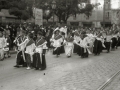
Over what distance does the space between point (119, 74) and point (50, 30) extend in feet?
43.1

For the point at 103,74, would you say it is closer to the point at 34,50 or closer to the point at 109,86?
the point at 109,86

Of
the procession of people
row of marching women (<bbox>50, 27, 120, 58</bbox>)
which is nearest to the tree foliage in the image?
the procession of people

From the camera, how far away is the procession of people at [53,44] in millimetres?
10945

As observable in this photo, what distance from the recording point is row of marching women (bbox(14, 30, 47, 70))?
1084 centimetres

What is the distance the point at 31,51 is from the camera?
36.1ft

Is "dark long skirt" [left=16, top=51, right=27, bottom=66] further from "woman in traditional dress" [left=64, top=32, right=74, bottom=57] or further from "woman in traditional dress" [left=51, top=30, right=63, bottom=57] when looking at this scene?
"woman in traditional dress" [left=64, top=32, right=74, bottom=57]

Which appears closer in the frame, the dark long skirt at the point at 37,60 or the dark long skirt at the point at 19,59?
the dark long skirt at the point at 37,60

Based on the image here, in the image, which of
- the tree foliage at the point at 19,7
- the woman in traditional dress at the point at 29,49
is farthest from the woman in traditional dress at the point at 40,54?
the tree foliage at the point at 19,7

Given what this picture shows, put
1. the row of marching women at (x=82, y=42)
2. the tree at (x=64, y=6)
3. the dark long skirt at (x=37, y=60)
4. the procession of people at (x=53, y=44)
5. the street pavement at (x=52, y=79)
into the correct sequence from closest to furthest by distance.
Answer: the street pavement at (x=52, y=79) → the dark long skirt at (x=37, y=60) → the procession of people at (x=53, y=44) → the row of marching women at (x=82, y=42) → the tree at (x=64, y=6)

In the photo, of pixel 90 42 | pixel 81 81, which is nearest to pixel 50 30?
pixel 90 42

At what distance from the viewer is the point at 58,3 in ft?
143

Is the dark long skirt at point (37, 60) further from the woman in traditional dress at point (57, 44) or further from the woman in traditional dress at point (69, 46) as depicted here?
the woman in traditional dress at point (69, 46)

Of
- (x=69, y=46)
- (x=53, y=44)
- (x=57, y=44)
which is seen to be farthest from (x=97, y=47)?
(x=53, y=44)

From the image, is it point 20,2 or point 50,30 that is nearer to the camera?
point 50,30
